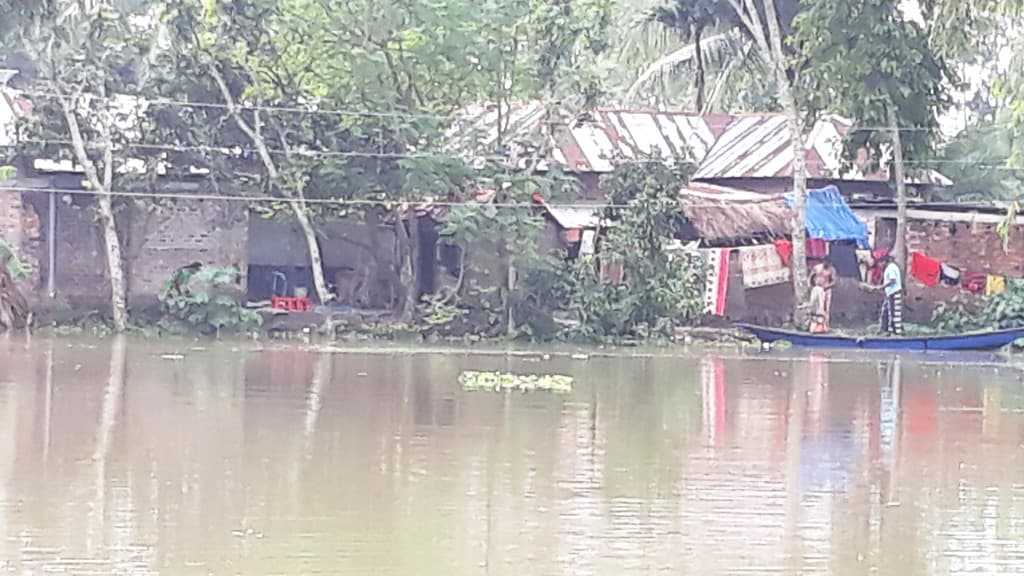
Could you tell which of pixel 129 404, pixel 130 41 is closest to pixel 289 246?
pixel 130 41

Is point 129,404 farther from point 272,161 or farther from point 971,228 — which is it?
point 971,228

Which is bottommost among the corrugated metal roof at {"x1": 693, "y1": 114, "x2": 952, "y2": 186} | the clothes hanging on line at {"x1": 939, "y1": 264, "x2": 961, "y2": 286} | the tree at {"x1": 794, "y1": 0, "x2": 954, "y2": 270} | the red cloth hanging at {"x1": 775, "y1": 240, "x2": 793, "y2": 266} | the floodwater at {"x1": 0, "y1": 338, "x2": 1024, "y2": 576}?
the floodwater at {"x1": 0, "y1": 338, "x2": 1024, "y2": 576}

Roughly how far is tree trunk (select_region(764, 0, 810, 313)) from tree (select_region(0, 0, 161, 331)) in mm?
11764

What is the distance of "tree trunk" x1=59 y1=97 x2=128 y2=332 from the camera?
93.1 feet

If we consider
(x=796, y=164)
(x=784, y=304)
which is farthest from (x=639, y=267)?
(x=784, y=304)

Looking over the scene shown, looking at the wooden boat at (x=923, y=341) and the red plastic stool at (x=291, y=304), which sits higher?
the red plastic stool at (x=291, y=304)

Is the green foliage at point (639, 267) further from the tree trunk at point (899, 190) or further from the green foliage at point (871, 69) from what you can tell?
the tree trunk at point (899, 190)

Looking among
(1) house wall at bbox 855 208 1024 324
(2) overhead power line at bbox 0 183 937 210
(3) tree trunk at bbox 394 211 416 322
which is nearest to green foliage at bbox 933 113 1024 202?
(1) house wall at bbox 855 208 1024 324

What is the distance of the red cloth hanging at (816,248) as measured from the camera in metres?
31.6

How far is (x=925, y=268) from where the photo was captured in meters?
31.4

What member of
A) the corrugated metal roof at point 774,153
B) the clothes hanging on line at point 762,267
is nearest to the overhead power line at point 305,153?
the clothes hanging on line at point 762,267

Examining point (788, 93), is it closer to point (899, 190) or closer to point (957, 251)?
point (899, 190)

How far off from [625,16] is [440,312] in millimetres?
15158

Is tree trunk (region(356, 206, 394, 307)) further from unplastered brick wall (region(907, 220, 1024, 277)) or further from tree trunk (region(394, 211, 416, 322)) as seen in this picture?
unplastered brick wall (region(907, 220, 1024, 277))
